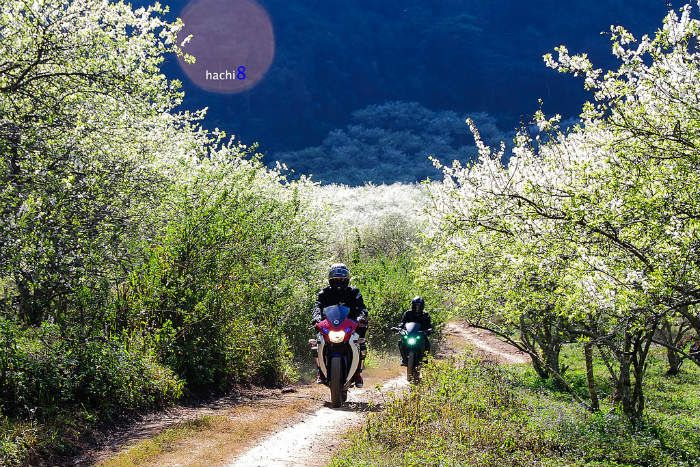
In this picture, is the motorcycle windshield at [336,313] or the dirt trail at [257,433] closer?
the dirt trail at [257,433]

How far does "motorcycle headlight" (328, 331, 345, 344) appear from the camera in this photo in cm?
1082

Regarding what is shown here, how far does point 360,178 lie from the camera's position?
4166 inches

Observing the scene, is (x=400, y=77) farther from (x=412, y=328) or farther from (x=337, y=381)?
(x=337, y=381)

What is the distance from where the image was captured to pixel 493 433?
8609mm

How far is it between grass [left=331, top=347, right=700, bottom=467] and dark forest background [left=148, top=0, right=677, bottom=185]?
97304mm

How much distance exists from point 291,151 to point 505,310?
11140 centimetres

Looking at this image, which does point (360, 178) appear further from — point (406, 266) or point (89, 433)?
point (89, 433)

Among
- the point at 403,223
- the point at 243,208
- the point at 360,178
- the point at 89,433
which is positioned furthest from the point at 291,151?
the point at 89,433

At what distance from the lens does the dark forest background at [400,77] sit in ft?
396

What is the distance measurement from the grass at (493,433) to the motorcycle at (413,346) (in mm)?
2245

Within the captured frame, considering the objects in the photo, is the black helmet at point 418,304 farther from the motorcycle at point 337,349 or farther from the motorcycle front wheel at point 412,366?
the motorcycle at point 337,349

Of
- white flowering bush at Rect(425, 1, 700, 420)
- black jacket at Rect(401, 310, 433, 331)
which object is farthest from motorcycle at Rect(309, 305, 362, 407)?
black jacket at Rect(401, 310, 433, 331)

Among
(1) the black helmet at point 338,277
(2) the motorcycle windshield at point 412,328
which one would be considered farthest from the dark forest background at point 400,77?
(1) the black helmet at point 338,277

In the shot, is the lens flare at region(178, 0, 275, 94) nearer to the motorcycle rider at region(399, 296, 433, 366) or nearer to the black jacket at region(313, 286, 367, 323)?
the motorcycle rider at region(399, 296, 433, 366)
